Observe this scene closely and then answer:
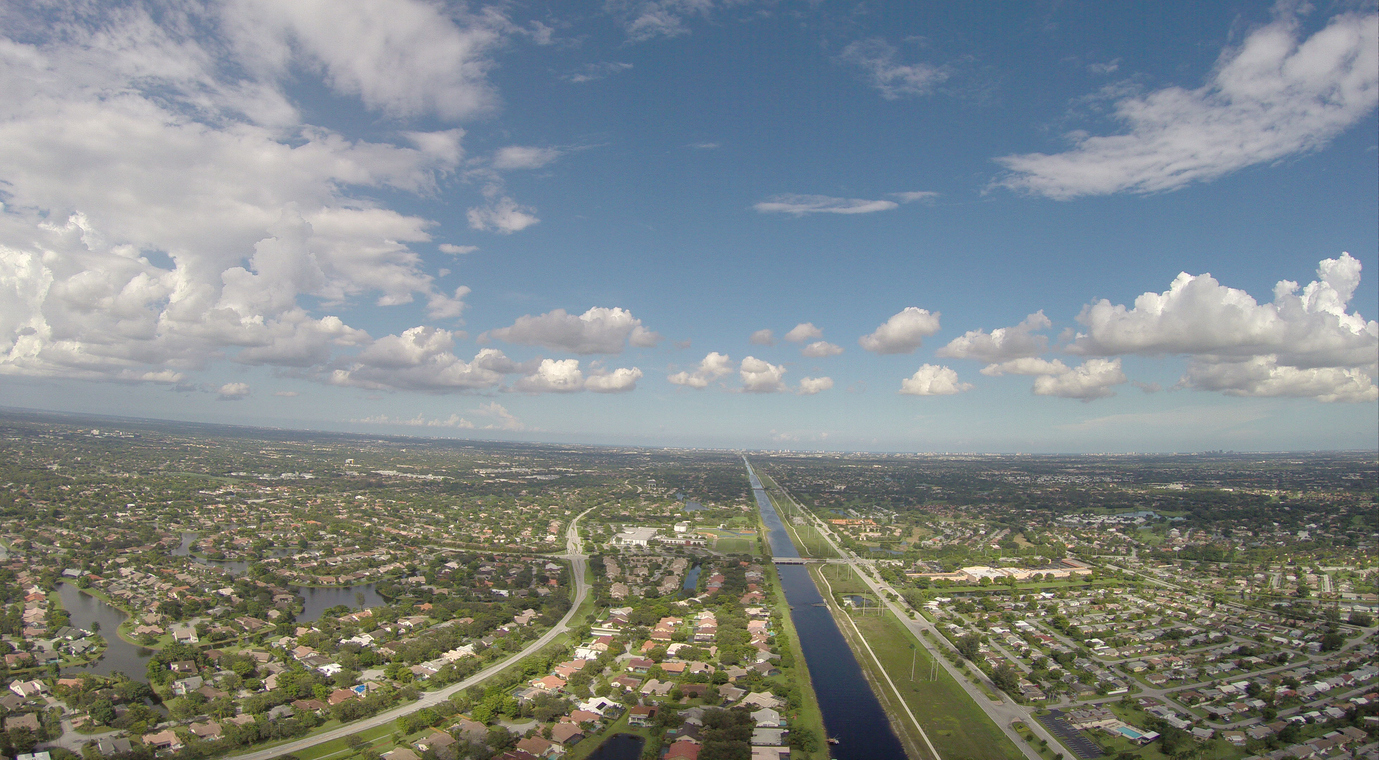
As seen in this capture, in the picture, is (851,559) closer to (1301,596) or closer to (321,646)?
(1301,596)

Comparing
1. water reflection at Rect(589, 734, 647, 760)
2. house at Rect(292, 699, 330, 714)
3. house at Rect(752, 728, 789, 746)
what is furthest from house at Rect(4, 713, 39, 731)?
house at Rect(752, 728, 789, 746)

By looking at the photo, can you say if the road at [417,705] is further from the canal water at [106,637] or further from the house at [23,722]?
the canal water at [106,637]

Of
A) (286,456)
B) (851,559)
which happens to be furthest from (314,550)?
(286,456)

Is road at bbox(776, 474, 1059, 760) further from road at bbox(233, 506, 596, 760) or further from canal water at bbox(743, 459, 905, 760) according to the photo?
road at bbox(233, 506, 596, 760)

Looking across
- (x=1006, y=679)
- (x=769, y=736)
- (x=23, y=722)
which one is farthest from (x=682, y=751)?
(x=23, y=722)

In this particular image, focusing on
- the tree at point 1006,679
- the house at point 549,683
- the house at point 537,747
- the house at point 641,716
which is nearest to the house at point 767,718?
the house at point 641,716

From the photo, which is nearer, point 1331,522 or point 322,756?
point 322,756

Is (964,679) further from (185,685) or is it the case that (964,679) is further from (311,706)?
(185,685)
